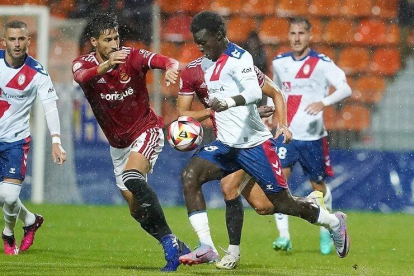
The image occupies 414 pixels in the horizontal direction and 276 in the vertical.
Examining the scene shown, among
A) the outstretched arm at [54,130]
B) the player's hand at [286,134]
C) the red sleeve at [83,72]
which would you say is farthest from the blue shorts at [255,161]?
the outstretched arm at [54,130]

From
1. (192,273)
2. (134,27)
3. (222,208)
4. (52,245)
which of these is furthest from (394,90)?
(192,273)

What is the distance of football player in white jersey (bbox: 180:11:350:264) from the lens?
7.39 m

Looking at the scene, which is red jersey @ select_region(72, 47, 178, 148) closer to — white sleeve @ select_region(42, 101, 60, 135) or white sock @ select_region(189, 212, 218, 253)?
white sleeve @ select_region(42, 101, 60, 135)

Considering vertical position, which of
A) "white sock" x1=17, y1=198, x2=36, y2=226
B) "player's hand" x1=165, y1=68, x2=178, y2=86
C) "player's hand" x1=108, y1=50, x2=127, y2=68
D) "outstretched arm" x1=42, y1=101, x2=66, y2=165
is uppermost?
"player's hand" x1=108, y1=50, x2=127, y2=68

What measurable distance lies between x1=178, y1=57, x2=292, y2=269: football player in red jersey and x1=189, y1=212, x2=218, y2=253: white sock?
0.54 metres

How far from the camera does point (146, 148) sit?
7.87 m

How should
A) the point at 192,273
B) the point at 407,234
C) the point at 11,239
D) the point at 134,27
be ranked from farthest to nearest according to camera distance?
the point at 134,27, the point at 407,234, the point at 11,239, the point at 192,273

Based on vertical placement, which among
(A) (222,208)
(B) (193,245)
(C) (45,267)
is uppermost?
(C) (45,267)

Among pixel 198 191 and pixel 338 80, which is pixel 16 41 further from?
pixel 338 80

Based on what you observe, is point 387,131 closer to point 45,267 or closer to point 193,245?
point 193,245

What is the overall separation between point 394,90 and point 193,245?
5.98 m

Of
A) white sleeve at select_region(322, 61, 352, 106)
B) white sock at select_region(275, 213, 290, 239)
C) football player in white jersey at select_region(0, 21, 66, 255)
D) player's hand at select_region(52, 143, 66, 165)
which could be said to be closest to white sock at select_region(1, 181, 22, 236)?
football player in white jersey at select_region(0, 21, 66, 255)

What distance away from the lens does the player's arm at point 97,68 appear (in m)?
7.30

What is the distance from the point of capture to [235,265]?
316 inches
